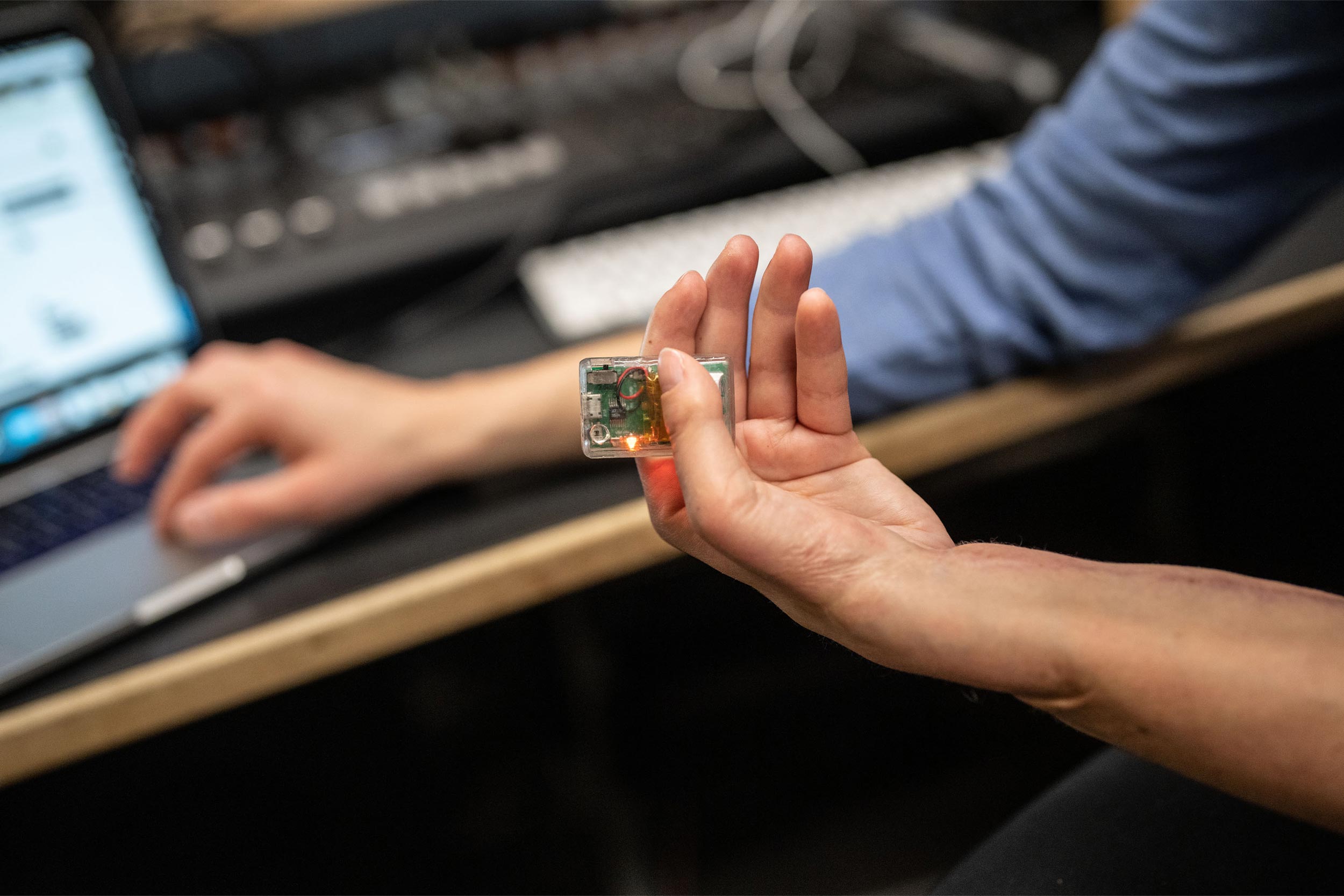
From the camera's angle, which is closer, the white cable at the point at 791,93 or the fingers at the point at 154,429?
the fingers at the point at 154,429

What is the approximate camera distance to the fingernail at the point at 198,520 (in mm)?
603

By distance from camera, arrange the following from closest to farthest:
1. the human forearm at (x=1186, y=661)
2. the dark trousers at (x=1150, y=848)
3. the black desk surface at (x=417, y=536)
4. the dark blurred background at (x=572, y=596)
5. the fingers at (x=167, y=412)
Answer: the human forearm at (x=1186, y=661) → the dark trousers at (x=1150, y=848) → the black desk surface at (x=417, y=536) → the fingers at (x=167, y=412) → the dark blurred background at (x=572, y=596)

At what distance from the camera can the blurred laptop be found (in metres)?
0.59

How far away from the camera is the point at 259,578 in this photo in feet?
1.95

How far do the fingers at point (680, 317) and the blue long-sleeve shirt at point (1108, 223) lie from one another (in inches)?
9.8

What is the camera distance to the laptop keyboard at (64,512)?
613 millimetres

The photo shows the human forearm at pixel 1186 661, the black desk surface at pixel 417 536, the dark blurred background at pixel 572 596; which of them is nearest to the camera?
the human forearm at pixel 1186 661

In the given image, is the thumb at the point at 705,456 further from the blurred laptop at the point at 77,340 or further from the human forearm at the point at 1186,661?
the blurred laptop at the point at 77,340

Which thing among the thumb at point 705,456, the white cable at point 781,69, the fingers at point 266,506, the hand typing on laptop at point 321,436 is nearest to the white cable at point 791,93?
the white cable at point 781,69

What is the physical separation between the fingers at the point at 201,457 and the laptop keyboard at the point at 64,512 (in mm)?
31

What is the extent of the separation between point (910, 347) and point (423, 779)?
83cm

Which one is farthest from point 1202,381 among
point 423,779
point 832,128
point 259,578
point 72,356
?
point 423,779

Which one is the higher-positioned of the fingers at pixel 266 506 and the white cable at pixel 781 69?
the white cable at pixel 781 69

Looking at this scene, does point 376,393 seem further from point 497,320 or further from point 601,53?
point 601,53
